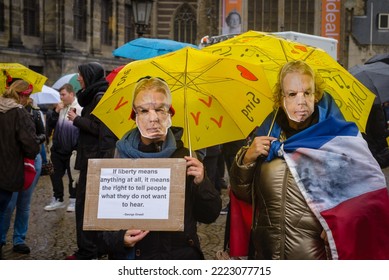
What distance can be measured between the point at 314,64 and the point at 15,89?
3117mm

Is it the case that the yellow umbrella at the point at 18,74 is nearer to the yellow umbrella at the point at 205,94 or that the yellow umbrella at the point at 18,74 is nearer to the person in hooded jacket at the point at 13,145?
the person in hooded jacket at the point at 13,145

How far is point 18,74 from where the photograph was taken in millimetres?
8133

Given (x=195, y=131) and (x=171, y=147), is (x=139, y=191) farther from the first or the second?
(x=195, y=131)

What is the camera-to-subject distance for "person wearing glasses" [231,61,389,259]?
276 cm

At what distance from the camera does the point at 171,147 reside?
293cm

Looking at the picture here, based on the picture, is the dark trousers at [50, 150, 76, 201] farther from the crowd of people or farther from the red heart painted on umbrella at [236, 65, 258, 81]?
the crowd of people

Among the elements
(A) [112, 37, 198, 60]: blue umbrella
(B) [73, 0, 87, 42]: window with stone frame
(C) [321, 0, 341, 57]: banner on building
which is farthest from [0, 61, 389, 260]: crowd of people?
(C) [321, 0, 341, 57]: banner on building

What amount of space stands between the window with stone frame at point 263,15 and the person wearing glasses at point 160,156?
1422 inches

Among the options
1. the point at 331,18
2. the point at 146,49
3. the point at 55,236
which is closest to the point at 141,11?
the point at 146,49

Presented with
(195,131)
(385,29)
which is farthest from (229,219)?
(385,29)

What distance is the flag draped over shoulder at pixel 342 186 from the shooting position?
108 inches

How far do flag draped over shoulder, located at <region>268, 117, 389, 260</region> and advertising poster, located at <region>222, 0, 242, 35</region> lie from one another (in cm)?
3543

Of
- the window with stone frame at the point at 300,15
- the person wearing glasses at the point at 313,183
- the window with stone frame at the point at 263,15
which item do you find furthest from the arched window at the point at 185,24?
the person wearing glasses at the point at 313,183
